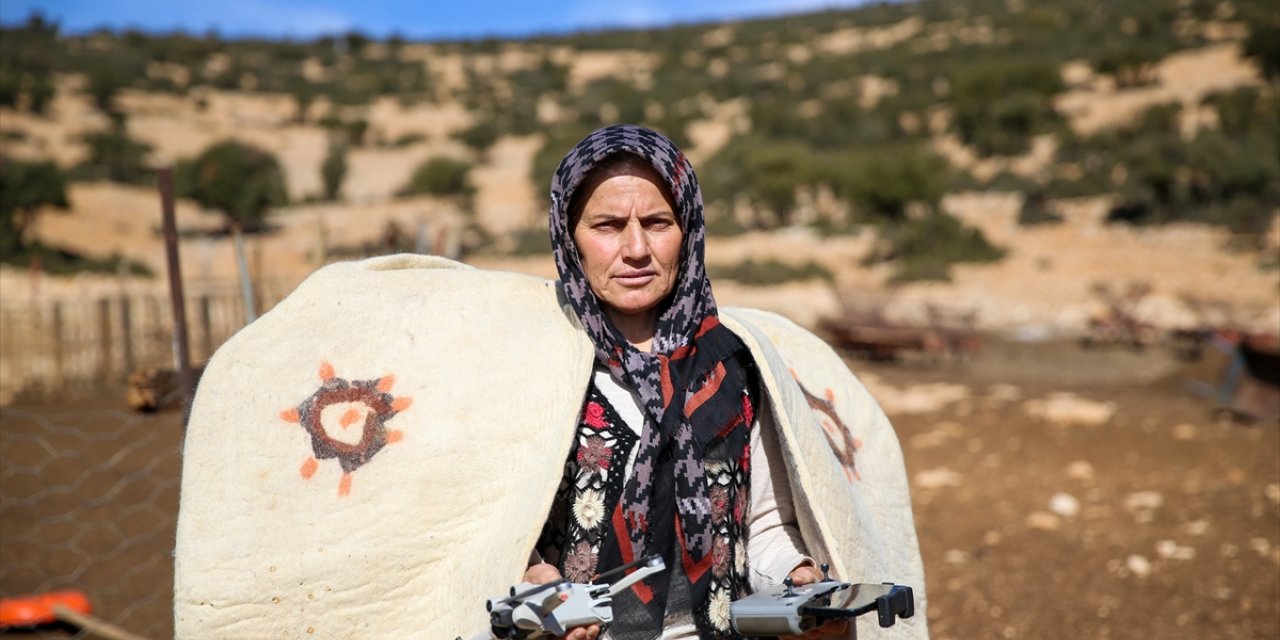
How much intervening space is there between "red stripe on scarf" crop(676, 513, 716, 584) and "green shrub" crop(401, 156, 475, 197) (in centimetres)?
3347

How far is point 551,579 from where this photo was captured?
1.70 meters

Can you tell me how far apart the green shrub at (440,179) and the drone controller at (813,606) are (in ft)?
110

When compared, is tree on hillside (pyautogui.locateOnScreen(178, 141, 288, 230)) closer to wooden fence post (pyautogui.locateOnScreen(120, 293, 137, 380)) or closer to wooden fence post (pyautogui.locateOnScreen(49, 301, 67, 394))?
wooden fence post (pyautogui.locateOnScreen(120, 293, 137, 380))

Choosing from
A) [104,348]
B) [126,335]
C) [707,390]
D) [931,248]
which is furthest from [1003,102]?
[707,390]

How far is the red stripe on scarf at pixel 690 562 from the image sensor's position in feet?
5.90

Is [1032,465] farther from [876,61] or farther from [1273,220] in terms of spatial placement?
[876,61]

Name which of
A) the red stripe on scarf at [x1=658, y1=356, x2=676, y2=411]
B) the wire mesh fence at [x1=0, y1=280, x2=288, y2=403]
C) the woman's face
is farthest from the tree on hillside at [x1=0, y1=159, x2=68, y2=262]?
the red stripe on scarf at [x1=658, y1=356, x2=676, y2=411]

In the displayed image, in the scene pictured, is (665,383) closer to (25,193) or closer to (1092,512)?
(1092,512)

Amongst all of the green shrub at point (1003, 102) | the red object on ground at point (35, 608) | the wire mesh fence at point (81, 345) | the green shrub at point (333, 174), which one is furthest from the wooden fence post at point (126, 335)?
the green shrub at point (333, 174)

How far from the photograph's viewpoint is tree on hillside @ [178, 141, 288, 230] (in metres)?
29.7

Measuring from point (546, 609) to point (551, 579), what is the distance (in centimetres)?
14

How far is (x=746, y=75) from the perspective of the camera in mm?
52250

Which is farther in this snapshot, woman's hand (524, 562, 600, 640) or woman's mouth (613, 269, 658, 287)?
woman's mouth (613, 269, 658, 287)

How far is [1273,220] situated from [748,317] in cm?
1908
